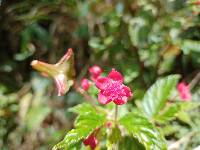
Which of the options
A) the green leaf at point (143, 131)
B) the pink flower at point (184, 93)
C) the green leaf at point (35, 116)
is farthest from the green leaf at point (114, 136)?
the green leaf at point (35, 116)

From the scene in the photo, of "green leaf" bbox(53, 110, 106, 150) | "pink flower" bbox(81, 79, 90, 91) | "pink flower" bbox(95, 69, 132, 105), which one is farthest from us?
"pink flower" bbox(81, 79, 90, 91)

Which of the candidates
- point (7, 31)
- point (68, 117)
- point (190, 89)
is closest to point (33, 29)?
point (7, 31)

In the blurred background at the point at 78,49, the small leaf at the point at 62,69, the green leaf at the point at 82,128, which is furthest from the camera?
the blurred background at the point at 78,49

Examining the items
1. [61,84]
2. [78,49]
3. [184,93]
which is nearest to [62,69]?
[61,84]

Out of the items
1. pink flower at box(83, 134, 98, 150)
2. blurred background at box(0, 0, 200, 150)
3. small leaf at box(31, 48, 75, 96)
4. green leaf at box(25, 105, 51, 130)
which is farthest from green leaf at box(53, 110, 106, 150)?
green leaf at box(25, 105, 51, 130)

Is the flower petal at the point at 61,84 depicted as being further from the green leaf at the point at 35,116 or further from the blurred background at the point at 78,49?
the green leaf at the point at 35,116

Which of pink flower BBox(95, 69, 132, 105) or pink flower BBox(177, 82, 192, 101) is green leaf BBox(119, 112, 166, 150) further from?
pink flower BBox(177, 82, 192, 101)
